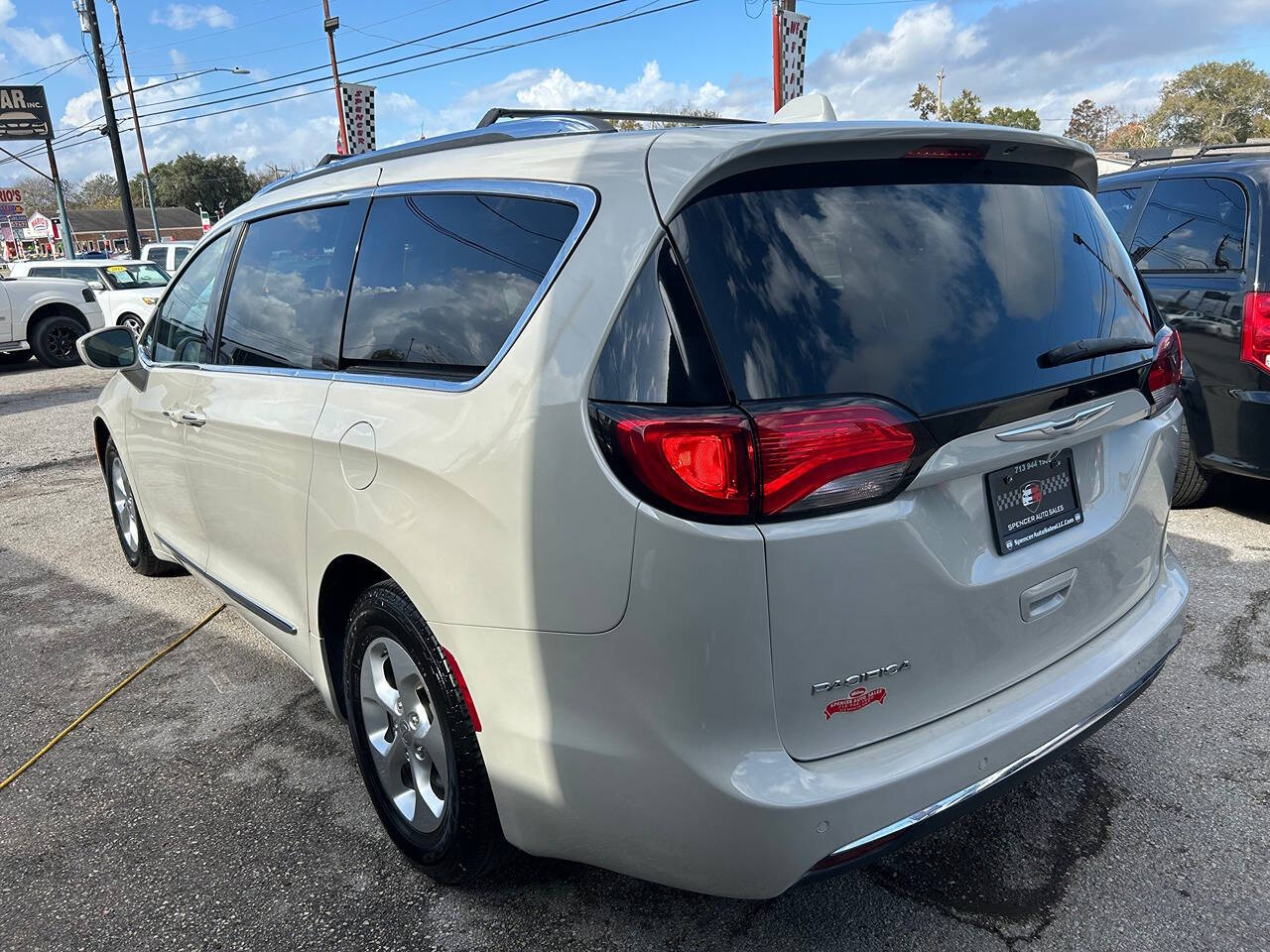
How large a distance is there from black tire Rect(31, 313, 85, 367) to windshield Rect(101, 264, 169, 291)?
1.61 meters

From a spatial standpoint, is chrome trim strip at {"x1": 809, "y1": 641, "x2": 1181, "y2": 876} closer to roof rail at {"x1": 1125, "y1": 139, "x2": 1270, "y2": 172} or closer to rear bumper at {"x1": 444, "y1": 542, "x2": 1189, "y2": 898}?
rear bumper at {"x1": 444, "y1": 542, "x2": 1189, "y2": 898}

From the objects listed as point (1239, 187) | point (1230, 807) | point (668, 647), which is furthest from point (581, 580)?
point (1239, 187)

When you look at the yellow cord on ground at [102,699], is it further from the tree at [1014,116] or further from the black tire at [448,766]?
the tree at [1014,116]

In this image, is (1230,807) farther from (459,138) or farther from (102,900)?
(102,900)

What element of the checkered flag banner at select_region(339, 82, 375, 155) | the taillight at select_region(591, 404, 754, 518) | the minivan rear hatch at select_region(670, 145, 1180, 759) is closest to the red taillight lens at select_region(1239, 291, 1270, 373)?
the minivan rear hatch at select_region(670, 145, 1180, 759)

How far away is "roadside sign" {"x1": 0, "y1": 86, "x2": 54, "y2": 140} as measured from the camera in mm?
35688

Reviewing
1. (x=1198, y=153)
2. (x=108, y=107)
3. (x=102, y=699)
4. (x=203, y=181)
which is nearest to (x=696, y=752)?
(x=102, y=699)

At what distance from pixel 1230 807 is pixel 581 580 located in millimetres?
2097

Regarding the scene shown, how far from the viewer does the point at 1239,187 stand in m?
4.58

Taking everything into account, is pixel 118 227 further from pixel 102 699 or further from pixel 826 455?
pixel 826 455

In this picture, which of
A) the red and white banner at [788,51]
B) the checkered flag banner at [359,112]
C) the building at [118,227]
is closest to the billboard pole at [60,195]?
the checkered flag banner at [359,112]

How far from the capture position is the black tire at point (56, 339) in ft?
48.0

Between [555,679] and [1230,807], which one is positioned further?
[1230,807]

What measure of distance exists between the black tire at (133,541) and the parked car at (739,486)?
2.64 meters
